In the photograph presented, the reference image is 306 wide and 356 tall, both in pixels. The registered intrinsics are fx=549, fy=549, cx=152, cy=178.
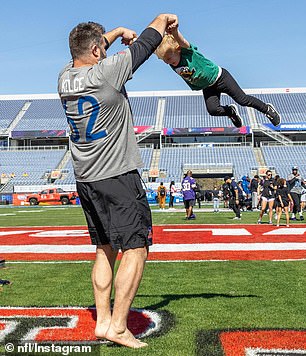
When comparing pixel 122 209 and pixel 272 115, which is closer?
pixel 122 209

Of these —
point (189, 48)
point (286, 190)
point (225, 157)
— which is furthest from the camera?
point (225, 157)

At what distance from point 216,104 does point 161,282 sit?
2.01 meters

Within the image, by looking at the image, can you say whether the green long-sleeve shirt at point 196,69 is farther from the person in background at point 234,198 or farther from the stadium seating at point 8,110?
the stadium seating at point 8,110

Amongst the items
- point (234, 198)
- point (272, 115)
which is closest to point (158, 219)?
point (234, 198)

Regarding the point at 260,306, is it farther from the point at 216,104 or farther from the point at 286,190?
the point at 286,190

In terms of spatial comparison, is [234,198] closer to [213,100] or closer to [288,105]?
[213,100]

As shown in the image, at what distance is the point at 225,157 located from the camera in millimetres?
51156

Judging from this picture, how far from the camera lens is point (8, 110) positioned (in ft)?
202

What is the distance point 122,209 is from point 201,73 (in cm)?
245

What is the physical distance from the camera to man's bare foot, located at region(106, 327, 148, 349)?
3.47m

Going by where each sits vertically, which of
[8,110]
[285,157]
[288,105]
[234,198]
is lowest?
[234,198]

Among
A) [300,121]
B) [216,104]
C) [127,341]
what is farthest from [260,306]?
[300,121]

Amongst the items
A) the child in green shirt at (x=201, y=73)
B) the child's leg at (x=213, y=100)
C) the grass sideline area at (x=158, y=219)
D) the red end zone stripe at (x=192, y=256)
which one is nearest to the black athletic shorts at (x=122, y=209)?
the child in green shirt at (x=201, y=73)

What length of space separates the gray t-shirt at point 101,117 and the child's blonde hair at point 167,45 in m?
1.65
